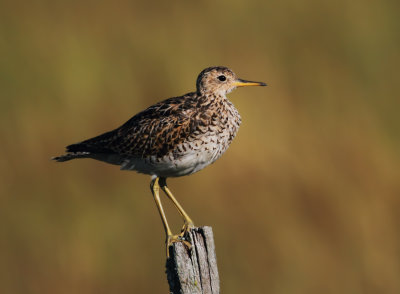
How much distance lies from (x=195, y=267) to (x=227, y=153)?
436cm

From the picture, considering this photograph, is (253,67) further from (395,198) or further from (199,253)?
(199,253)

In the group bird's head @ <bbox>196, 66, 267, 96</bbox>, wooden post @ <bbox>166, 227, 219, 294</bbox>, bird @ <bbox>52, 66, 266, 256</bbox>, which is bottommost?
wooden post @ <bbox>166, 227, 219, 294</bbox>

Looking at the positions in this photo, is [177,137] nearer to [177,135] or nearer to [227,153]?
[177,135]

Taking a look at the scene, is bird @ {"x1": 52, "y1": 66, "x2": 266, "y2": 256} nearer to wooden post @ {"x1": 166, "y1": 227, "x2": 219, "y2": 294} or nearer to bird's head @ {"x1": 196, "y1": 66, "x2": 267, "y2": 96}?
bird's head @ {"x1": 196, "y1": 66, "x2": 267, "y2": 96}

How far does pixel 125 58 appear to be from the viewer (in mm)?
11297

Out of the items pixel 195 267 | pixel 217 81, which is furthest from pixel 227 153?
pixel 195 267

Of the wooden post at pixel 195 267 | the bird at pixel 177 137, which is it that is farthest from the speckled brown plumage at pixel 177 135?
the wooden post at pixel 195 267

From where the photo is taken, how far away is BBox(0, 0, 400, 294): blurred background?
9.95 meters

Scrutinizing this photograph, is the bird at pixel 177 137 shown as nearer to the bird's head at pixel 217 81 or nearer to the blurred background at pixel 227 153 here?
the bird's head at pixel 217 81

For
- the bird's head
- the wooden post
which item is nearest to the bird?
the bird's head

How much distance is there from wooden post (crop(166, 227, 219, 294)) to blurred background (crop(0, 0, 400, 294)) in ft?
9.81

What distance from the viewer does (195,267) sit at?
680 cm

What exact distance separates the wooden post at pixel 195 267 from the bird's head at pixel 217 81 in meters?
2.29

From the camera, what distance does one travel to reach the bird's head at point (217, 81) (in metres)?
8.74
